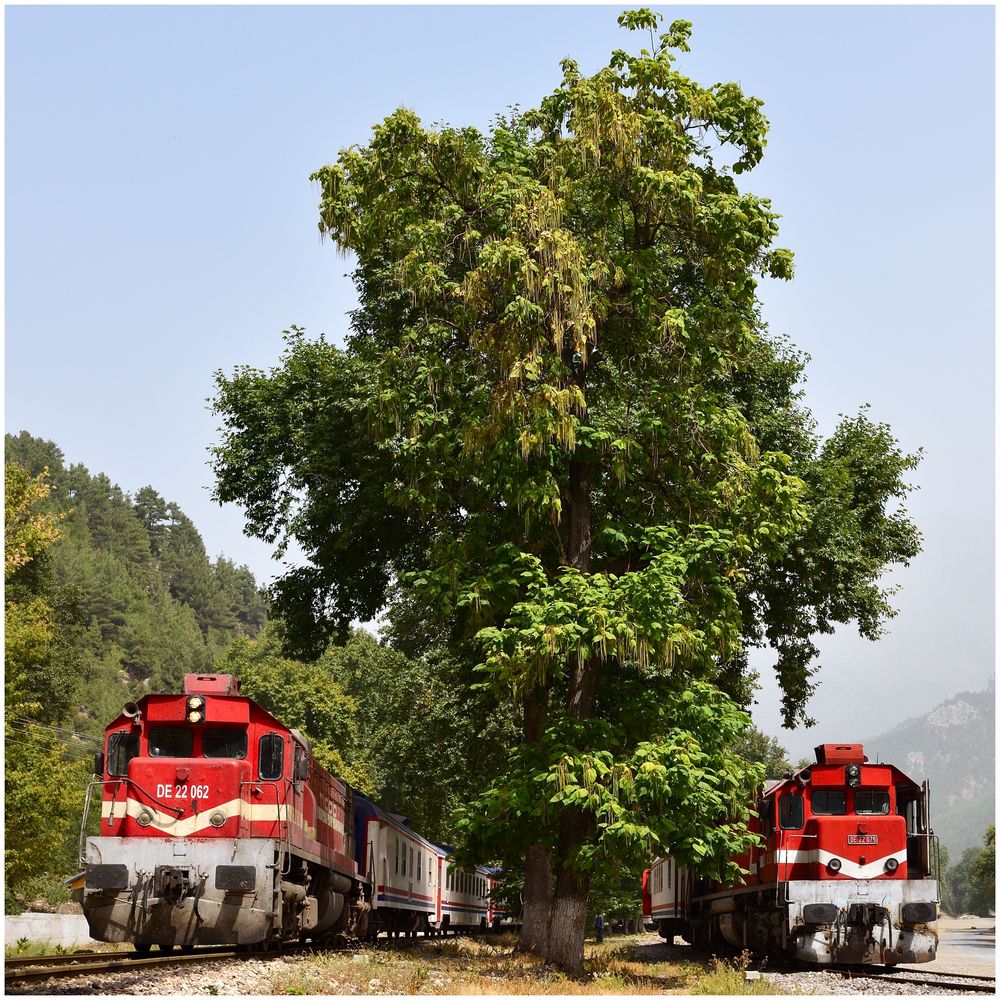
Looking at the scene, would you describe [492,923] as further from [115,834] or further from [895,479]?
[115,834]

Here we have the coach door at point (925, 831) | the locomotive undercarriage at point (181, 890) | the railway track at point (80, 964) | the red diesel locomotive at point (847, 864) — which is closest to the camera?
the railway track at point (80, 964)

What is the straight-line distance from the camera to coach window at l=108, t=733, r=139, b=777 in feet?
63.5

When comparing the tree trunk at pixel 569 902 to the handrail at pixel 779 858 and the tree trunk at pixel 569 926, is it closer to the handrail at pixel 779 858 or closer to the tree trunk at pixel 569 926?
the tree trunk at pixel 569 926

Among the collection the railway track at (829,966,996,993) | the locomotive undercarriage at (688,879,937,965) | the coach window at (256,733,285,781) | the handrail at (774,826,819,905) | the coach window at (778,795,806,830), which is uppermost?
the coach window at (256,733,285,781)

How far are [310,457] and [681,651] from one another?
44.5 ft

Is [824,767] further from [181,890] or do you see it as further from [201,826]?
[181,890]

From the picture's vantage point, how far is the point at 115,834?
18.9 metres

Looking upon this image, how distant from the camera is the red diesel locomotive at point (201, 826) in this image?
58.9 feet

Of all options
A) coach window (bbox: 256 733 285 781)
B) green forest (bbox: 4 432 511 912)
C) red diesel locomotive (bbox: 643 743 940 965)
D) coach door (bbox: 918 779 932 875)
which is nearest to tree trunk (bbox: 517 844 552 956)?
green forest (bbox: 4 432 511 912)

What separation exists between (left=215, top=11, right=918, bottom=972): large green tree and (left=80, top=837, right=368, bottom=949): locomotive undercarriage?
4736 millimetres

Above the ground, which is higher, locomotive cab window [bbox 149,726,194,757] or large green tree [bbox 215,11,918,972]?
large green tree [bbox 215,11,918,972]

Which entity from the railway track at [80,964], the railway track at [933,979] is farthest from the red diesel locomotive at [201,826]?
the railway track at [933,979]

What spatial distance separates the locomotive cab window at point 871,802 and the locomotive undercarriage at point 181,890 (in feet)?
38.4

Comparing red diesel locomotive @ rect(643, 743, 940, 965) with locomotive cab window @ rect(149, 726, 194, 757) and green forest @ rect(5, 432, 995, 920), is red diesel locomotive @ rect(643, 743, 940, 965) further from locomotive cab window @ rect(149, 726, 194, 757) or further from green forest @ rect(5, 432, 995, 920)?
Result: locomotive cab window @ rect(149, 726, 194, 757)
